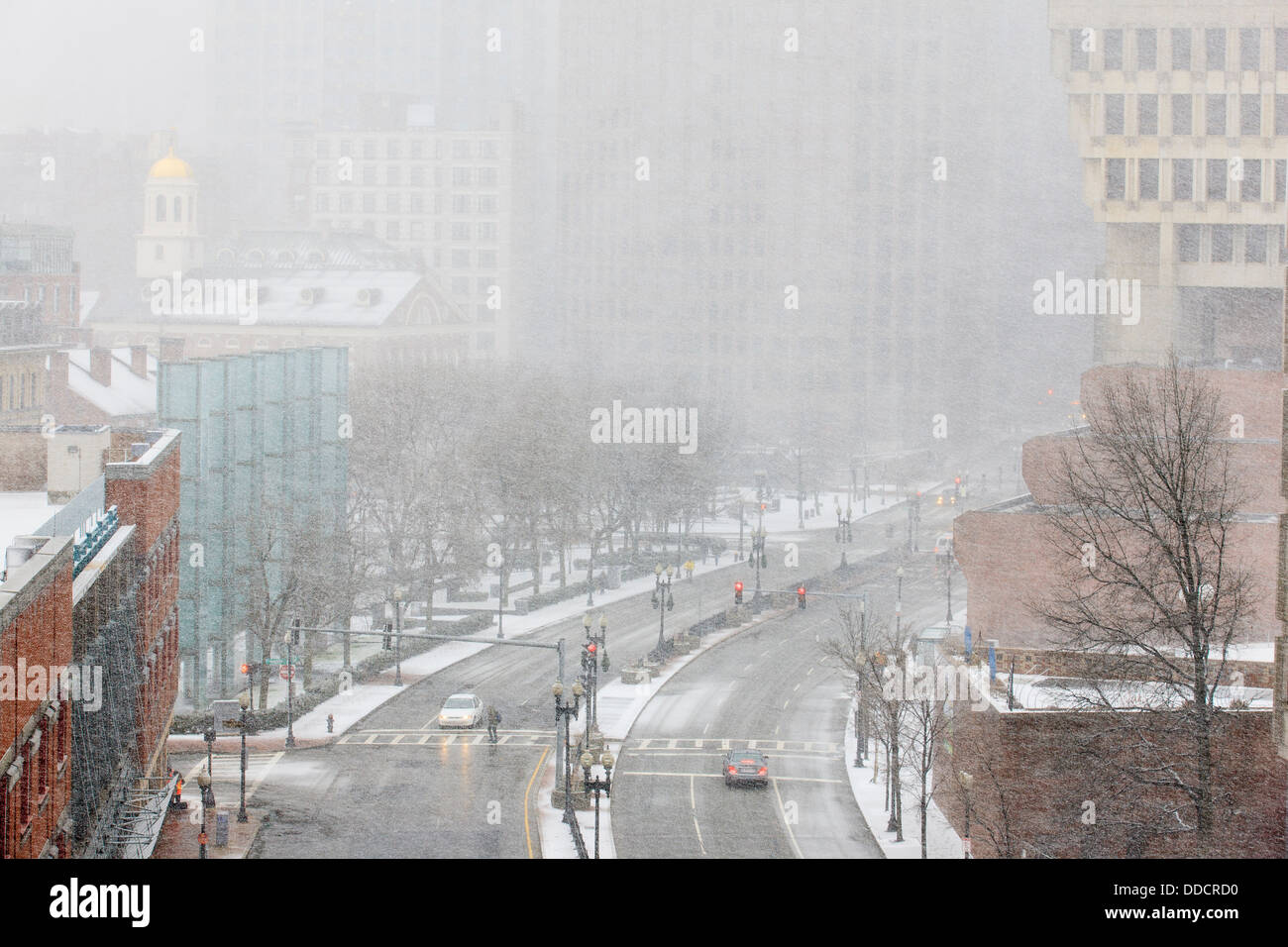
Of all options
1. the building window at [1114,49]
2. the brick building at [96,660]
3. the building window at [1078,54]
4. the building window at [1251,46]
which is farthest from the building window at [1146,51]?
the brick building at [96,660]

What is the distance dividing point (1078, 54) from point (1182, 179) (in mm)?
5289

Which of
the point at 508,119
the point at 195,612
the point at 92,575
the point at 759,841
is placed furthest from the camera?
the point at 508,119

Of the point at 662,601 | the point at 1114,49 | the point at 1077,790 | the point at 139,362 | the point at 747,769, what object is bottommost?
the point at 747,769

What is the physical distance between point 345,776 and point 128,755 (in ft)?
42.5

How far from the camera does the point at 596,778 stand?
3034cm

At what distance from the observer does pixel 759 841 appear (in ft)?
116

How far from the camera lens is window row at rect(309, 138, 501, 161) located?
144 meters

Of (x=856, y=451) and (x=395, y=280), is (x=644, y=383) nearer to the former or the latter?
(x=395, y=280)

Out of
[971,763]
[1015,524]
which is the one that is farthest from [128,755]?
[1015,524]

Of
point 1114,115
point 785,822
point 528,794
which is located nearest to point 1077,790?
point 785,822

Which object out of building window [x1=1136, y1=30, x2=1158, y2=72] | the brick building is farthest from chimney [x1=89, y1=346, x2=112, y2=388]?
building window [x1=1136, y1=30, x2=1158, y2=72]

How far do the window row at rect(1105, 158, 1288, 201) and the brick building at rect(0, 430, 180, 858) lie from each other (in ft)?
106

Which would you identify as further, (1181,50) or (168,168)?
(168,168)

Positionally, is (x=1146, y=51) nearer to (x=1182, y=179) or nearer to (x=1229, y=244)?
(x=1182, y=179)
